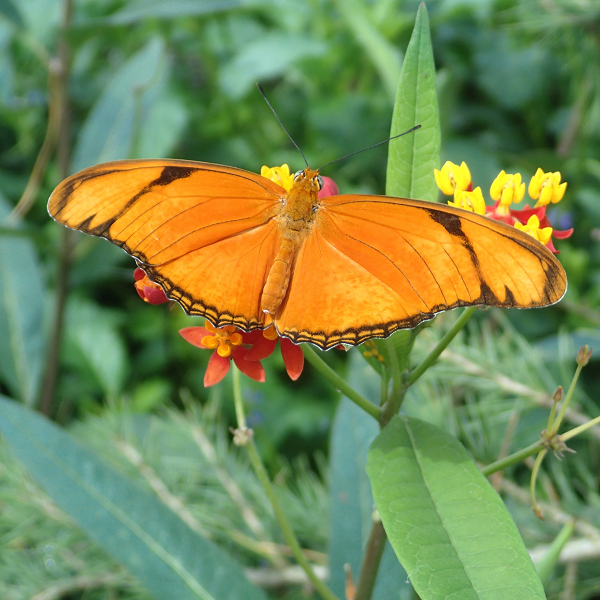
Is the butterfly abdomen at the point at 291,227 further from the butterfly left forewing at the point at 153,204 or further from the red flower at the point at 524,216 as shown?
the red flower at the point at 524,216

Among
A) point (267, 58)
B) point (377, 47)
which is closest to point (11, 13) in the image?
point (267, 58)

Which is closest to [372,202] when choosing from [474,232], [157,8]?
[474,232]

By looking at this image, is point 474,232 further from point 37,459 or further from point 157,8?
point 157,8

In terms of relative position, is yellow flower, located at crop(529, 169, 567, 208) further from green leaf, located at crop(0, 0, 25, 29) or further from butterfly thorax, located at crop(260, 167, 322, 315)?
green leaf, located at crop(0, 0, 25, 29)

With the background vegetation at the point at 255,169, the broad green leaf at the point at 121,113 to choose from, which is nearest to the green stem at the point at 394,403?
the background vegetation at the point at 255,169

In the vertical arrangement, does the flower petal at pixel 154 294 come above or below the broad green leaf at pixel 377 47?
below

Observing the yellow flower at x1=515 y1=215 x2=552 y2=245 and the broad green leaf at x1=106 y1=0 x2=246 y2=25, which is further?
the broad green leaf at x1=106 y1=0 x2=246 y2=25

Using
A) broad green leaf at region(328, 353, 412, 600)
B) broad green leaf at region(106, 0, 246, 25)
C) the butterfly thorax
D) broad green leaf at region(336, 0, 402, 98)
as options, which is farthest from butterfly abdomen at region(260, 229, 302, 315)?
broad green leaf at region(106, 0, 246, 25)
